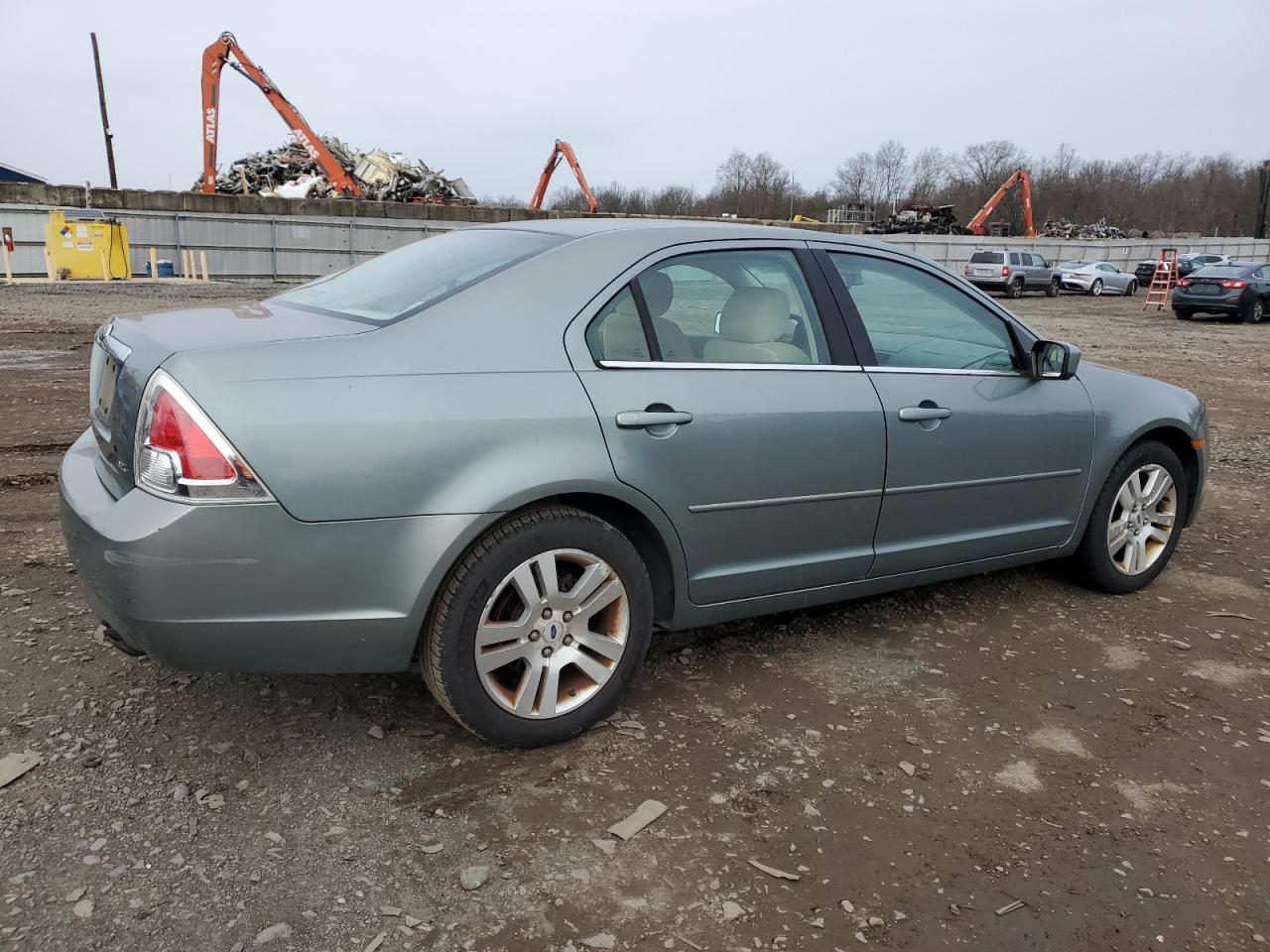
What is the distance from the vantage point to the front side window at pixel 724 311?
10.2 feet

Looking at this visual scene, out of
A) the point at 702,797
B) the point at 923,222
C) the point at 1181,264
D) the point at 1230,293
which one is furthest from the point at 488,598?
the point at 923,222

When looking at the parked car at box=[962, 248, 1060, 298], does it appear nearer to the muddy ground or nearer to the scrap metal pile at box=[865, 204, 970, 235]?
the scrap metal pile at box=[865, 204, 970, 235]

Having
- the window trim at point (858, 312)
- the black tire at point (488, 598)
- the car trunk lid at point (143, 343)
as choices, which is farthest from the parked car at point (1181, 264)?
the car trunk lid at point (143, 343)

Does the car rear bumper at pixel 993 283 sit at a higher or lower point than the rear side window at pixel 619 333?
lower

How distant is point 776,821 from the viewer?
2646 mm

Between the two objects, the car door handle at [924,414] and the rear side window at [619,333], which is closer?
the rear side window at [619,333]

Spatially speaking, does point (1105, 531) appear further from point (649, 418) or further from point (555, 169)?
point (555, 169)

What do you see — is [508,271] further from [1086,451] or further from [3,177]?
[3,177]

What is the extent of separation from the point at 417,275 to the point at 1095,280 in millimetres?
35891

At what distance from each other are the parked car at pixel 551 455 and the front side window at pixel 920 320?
1cm

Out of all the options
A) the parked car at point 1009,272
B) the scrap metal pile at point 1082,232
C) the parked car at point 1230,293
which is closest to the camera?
the parked car at point 1230,293

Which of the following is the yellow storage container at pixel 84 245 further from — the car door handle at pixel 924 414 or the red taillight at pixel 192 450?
the car door handle at pixel 924 414

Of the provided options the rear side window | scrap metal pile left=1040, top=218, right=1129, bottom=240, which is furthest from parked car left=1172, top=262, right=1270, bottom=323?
scrap metal pile left=1040, top=218, right=1129, bottom=240

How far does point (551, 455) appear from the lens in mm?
2752
